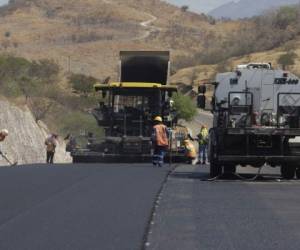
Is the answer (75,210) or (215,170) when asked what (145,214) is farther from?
(215,170)

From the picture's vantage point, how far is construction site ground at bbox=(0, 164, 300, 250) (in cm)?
1069

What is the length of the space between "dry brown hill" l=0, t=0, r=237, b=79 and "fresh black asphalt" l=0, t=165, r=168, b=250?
269 feet

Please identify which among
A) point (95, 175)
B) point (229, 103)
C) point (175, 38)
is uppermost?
point (175, 38)

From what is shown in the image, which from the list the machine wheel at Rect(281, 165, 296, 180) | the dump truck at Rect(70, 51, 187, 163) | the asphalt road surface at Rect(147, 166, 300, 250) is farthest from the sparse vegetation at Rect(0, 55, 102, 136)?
the asphalt road surface at Rect(147, 166, 300, 250)

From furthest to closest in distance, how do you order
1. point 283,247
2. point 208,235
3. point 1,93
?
point 1,93 → point 208,235 → point 283,247

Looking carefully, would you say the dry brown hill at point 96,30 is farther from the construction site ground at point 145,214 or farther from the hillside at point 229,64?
the construction site ground at point 145,214

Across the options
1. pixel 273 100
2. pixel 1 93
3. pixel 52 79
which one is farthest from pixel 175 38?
pixel 273 100

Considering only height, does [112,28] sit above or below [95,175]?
above

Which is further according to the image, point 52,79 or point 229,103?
point 52,79

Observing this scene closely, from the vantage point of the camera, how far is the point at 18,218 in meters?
12.6

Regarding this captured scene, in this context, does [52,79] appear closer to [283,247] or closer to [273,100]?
[273,100]

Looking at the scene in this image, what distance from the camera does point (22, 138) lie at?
144 feet

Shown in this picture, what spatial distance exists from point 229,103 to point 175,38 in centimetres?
10937

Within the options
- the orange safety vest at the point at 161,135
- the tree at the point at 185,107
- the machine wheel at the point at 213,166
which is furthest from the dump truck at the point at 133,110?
the tree at the point at 185,107
